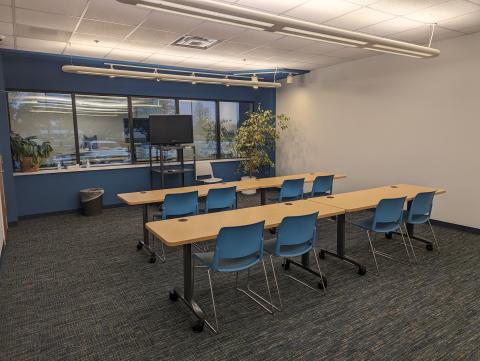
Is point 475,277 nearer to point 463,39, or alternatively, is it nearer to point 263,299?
point 263,299

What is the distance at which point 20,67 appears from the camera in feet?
20.0

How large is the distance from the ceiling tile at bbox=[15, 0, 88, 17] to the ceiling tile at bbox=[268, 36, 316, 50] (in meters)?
2.74

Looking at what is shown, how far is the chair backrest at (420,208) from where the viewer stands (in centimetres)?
398

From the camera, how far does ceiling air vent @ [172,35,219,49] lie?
494 cm

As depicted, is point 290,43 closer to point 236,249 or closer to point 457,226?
point 236,249

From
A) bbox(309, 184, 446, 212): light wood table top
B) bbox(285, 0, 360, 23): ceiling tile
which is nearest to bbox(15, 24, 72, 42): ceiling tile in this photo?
bbox(285, 0, 360, 23): ceiling tile

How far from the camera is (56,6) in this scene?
3646mm

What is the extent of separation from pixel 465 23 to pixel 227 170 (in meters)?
5.80

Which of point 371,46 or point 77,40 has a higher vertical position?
point 77,40

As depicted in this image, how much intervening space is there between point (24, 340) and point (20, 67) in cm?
534

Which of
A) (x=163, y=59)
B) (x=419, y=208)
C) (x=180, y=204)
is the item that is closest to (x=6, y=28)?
(x=163, y=59)

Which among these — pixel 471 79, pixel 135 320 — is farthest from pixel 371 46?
pixel 135 320

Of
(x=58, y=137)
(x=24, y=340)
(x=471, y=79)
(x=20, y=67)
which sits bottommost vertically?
(x=24, y=340)

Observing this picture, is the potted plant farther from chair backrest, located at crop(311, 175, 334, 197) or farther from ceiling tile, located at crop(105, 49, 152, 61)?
chair backrest, located at crop(311, 175, 334, 197)
